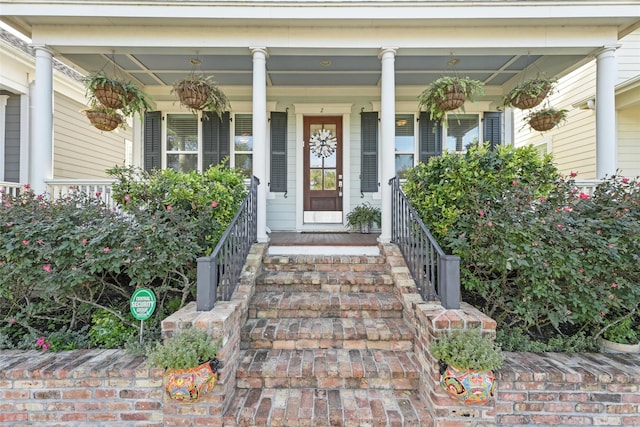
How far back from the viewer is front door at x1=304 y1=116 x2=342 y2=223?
5.83 m

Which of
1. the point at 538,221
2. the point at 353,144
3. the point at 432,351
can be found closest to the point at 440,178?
the point at 538,221

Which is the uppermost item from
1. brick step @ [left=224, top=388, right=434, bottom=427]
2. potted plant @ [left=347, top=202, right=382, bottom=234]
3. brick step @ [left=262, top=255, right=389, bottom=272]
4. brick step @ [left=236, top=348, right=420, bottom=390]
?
potted plant @ [left=347, top=202, right=382, bottom=234]

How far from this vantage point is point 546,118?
14.8 feet

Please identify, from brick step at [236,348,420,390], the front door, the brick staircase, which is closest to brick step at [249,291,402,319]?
the brick staircase

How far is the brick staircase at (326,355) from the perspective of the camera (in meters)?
2.10

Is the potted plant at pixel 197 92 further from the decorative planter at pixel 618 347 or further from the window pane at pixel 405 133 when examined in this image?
the decorative planter at pixel 618 347

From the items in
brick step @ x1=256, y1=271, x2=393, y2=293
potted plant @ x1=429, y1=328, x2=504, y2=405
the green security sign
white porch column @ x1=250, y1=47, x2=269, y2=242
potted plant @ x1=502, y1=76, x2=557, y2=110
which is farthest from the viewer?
potted plant @ x1=502, y1=76, x2=557, y2=110

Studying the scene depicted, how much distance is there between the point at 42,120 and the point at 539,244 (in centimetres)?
553

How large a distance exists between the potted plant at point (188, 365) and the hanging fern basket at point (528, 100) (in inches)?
184

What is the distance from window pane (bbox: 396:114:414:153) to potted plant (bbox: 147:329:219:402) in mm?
4798

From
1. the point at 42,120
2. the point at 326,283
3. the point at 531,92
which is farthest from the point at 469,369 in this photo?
the point at 42,120

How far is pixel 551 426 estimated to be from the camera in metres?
2.19

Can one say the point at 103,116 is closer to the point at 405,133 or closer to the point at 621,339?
the point at 405,133

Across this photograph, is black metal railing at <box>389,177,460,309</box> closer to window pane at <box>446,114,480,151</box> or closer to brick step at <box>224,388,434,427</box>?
brick step at <box>224,388,434,427</box>
